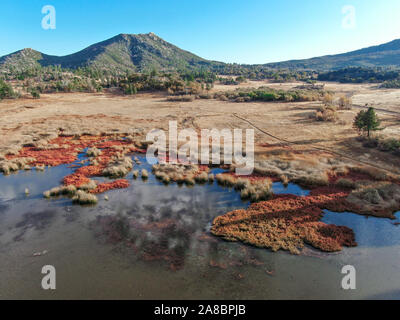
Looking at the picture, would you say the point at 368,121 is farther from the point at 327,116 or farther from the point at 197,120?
the point at 197,120

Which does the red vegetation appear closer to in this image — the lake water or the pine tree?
the lake water

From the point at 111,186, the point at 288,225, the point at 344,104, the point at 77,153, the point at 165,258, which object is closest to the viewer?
the point at 165,258

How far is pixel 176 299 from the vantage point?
30.1 ft

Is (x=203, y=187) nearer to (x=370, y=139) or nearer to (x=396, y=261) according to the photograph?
(x=396, y=261)

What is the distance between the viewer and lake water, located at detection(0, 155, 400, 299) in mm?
9539

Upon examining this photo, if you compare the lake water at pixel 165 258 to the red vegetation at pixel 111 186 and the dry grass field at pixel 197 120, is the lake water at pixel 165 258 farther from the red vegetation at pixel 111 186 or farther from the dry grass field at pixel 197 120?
the dry grass field at pixel 197 120

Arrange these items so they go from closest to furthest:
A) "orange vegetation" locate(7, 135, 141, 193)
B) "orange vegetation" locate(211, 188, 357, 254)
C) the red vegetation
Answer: "orange vegetation" locate(211, 188, 357, 254)
the red vegetation
"orange vegetation" locate(7, 135, 141, 193)

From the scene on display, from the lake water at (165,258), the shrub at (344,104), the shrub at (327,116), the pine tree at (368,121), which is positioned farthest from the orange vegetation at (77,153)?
the shrub at (344,104)

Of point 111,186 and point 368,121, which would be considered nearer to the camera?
point 111,186

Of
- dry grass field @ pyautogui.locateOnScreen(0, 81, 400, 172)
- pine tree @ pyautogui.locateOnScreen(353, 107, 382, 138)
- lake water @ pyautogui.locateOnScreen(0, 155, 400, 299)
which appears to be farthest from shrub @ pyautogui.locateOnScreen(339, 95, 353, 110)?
lake water @ pyautogui.locateOnScreen(0, 155, 400, 299)

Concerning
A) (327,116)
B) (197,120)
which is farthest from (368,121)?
(197,120)

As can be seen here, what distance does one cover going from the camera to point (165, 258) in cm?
1112

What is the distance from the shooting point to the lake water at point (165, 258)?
9.54 metres

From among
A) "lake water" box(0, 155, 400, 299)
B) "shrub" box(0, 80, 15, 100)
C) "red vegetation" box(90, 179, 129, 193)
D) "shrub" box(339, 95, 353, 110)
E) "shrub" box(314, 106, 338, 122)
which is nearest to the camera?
"lake water" box(0, 155, 400, 299)
